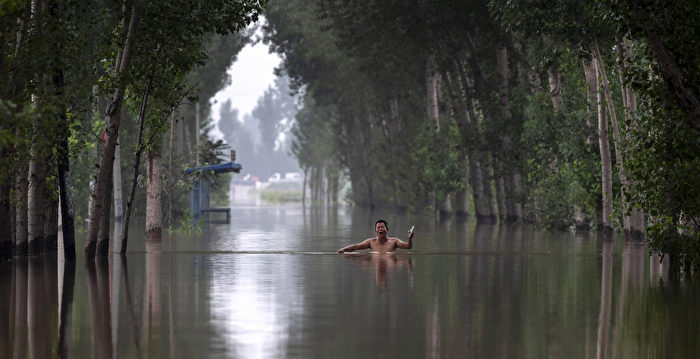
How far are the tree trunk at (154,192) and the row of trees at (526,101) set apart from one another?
1178cm

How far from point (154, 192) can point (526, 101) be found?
16434mm

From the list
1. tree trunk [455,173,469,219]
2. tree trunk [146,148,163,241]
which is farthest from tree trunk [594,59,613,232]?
tree trunk [455,173,469,219]

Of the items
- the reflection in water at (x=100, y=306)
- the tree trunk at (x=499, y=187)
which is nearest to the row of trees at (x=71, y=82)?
the reflection in water at (x=100, y=306)

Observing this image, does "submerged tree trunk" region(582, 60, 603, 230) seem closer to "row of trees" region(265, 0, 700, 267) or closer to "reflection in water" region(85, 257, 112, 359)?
"row of trees" region(265, 0, 700, 267)

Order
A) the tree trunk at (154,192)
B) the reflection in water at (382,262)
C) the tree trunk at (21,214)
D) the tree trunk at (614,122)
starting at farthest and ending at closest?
the tree trunk at (154,192), the tree trunk at (614,122), the tree trunk at (21,214), the reflection in water at (382,262)

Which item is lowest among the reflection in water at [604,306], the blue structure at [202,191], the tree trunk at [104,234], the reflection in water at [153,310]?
the reflection in water at [604,306]

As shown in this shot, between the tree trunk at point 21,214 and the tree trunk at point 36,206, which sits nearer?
the tree trunk at point 21,214

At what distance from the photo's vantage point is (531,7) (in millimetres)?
28672

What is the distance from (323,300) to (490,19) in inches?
1111

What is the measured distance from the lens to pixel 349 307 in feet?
50.1

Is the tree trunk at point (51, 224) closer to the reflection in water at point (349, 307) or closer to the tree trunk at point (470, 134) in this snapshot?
the reflection in water at point (349, 307)

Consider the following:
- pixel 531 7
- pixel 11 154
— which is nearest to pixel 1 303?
pixel 11 154

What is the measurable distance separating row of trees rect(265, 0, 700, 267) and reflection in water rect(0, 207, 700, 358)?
2501 mm

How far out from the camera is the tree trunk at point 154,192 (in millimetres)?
35656
